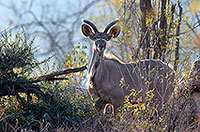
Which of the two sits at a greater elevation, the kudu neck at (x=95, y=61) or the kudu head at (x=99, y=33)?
the kudu head at (x=99, y=33)

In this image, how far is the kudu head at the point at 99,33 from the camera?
6.25 m

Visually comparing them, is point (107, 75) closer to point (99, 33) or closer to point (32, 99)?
point (99, 33)

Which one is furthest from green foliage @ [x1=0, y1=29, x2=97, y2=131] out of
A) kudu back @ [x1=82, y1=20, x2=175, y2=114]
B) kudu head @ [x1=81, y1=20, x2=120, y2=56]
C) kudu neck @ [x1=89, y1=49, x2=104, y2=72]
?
kudu head @ [x1=81, y1=20, x2=120, y2=56]

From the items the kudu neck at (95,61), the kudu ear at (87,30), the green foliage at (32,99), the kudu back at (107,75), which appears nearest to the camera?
the green foliage at (32,99)

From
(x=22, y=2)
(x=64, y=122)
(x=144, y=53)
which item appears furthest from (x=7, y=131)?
(x=22, y=2)

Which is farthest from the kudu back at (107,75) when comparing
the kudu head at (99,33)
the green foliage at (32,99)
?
the green foliage at (32,99)

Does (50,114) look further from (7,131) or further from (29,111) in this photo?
(7,131)

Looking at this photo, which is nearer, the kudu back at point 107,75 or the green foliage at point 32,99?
the green foliage at point 32,99

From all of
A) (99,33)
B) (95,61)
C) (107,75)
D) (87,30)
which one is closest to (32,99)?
(95,61)

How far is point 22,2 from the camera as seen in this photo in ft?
59.1

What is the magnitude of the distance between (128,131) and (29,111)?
5.20 feet

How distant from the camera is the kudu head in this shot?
625cm

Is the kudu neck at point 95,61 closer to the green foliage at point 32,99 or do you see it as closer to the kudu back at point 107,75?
the kudu back at point 107,75

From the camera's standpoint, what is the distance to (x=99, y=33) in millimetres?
6578
